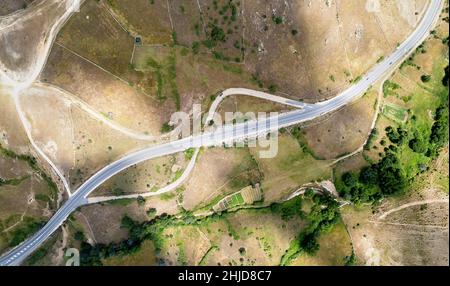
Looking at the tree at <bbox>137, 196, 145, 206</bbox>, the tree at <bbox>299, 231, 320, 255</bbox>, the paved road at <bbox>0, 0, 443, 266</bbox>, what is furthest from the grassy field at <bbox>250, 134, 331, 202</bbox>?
the tree at <bbox>137, 196, 145, 206</bbox>

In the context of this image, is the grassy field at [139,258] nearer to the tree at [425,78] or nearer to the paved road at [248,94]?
the paved road at [248,94]

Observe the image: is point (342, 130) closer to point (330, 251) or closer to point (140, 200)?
point (330, 251)

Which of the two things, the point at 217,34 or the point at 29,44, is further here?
the point at 217,34

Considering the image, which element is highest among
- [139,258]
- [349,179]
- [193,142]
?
[193,142]

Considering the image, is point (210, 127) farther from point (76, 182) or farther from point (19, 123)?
point (19, 123)

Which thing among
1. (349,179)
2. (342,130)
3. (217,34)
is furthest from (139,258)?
(342,130)

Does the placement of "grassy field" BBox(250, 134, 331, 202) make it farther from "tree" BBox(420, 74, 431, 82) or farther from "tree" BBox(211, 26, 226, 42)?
"tree" BBox(420, 74, 431, 82)

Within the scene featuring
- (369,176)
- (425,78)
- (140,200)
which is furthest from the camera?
(425,78)

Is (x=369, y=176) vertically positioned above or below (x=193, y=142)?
below
